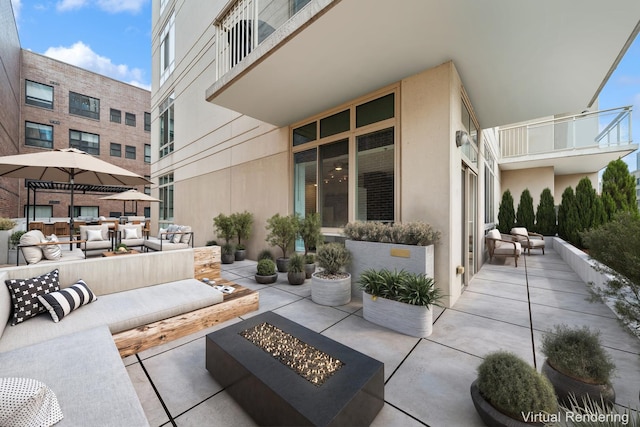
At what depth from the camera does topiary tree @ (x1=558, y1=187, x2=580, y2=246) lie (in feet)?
27.6

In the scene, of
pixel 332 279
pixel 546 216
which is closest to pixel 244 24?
pixel 332 279

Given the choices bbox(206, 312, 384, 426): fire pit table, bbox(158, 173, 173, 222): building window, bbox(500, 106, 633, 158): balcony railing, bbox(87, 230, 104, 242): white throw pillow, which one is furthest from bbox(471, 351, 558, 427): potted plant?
bbox(158, 173, 173, 222): building window

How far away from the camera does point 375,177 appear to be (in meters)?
4.75

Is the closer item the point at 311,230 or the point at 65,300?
the point at 65,300

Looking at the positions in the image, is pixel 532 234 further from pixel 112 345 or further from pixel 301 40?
pixel 112 345

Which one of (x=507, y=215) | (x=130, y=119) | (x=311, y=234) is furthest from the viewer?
(x=130, y=119)

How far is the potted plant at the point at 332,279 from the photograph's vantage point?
3.78 meters

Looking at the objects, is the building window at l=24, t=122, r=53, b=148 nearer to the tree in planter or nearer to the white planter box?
the white planter box

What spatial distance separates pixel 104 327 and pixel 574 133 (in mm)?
13595

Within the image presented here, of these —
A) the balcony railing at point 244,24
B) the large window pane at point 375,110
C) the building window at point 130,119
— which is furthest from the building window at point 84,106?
the large window pane at point 375,110

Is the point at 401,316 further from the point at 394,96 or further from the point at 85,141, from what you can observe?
the point at 85,141

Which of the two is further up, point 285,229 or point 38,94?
point 38,94

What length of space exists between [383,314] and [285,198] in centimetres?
415

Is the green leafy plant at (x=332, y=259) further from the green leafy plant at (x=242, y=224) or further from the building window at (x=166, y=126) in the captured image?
the building window at (x=166, y=126)
